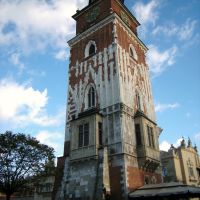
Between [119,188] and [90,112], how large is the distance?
829 cm

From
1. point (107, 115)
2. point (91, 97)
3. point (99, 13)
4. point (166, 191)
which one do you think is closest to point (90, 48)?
point (99, 13)

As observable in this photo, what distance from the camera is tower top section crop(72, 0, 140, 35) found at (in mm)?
32375

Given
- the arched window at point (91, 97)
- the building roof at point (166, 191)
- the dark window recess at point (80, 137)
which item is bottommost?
the building roof at point (166, 191)

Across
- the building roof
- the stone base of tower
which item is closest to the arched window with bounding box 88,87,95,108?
the stone base of tower

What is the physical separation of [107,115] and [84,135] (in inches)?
119

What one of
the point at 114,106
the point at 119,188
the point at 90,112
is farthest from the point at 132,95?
the point at 119,188

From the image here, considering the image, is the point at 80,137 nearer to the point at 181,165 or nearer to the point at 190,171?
the point at 181,165

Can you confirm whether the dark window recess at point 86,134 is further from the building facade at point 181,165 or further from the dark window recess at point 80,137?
the building facade at point 181,165

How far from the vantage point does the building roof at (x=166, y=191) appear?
58.8 feet

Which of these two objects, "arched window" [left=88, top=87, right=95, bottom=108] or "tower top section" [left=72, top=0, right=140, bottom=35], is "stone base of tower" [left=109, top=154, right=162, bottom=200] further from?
"tower top section" [left=72, top=0, right=140, bottom=35]

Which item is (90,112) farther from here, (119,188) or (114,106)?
(119,188)

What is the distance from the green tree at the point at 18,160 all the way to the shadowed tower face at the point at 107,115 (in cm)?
687

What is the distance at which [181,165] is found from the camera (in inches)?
1881

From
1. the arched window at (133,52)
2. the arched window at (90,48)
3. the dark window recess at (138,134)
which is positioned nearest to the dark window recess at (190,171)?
the arched window at (133,52)
